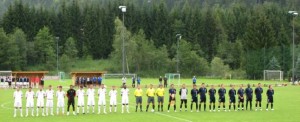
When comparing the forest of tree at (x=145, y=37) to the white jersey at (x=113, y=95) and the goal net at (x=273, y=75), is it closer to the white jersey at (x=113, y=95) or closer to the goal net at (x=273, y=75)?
the goal net at (x=273, y=75)

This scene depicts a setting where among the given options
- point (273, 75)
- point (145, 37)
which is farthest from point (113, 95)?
point (145, 37)

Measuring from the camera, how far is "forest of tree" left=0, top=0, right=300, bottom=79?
421 feet

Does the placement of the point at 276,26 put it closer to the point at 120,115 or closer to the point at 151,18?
the point at 151,18

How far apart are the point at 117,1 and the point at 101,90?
13192 cm

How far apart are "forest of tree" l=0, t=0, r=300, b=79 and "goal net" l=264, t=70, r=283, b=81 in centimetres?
975

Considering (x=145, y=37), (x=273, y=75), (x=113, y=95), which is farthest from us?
(x=145, y=37)

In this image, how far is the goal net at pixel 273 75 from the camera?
97669 millimetres

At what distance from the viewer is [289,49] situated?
103 m

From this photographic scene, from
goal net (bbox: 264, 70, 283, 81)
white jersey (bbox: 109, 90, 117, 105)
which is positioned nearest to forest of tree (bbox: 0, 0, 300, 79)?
goal net (bbox: 264, 70, 283, 81)

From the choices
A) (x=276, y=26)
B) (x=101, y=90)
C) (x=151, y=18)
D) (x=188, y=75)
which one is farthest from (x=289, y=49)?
(x=101, y=90)

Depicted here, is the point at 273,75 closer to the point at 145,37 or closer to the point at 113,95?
the point at 145,37

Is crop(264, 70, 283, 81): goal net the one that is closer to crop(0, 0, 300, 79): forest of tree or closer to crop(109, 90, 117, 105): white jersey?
crop(0, 0, 300, 79): forest of tree

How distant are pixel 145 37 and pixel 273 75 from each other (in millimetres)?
54836

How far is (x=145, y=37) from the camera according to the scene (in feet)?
482
